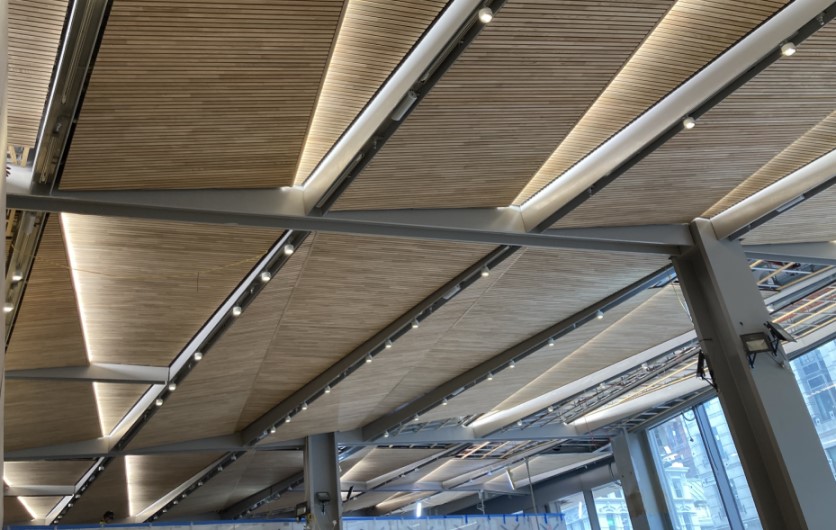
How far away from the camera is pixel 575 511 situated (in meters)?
32.9

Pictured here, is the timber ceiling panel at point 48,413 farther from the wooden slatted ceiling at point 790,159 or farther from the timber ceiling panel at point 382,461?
the wooden slatted ceiling at point 790,159

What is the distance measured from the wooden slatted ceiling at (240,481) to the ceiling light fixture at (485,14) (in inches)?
761

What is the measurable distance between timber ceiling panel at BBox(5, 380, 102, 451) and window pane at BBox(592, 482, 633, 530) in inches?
783

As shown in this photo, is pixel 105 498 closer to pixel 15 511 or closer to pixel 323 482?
pixel 15 511

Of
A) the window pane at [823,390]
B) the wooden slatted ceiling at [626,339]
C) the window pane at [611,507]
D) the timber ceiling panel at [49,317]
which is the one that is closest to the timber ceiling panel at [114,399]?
the timber ceiling panel at [49,317]

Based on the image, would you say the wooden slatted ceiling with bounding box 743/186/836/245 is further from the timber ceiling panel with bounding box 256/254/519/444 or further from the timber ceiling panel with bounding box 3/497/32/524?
the timber ceiling panel with bounding box 3/497/32/524

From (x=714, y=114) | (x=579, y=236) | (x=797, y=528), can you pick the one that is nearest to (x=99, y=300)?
(x=579, y=236)

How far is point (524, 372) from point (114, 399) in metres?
9.43

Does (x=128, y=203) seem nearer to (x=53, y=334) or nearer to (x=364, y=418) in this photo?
(x=53, y=334)

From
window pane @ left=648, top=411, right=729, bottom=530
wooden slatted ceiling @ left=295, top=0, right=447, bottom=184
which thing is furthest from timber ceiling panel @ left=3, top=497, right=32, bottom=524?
wooden slatted ceiling @ left=295, top=0, right=447, bottom=184

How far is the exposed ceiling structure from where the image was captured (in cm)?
718

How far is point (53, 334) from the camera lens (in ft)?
41.3

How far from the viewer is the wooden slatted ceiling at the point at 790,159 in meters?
10.2

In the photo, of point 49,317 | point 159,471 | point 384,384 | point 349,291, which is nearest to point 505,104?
point 349,291
